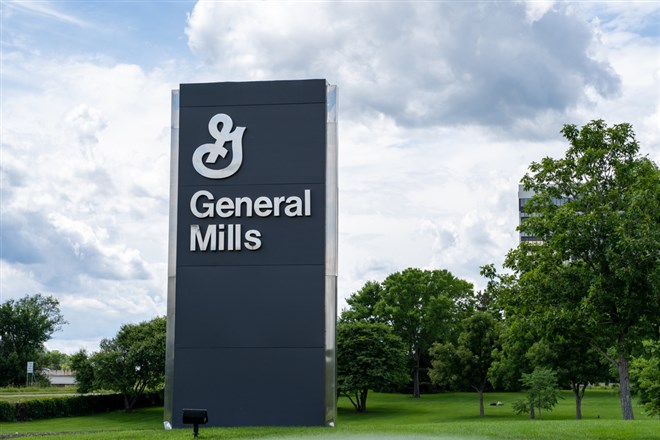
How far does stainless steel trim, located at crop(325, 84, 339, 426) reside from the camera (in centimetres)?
1808

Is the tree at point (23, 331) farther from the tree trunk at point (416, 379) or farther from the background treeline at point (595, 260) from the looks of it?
the background treeline at point (595, 260)

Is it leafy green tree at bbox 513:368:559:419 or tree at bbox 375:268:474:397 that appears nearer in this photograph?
leafy green tree at bbox 513:368:559:419

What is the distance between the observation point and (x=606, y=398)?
Answer: 55938mm

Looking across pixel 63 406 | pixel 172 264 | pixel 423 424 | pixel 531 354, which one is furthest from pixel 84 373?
pixel 172 264

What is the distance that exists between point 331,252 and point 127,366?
120 ft

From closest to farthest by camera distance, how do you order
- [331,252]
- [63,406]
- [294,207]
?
1. [331,252]
2. [294,207]
3. [63,406]

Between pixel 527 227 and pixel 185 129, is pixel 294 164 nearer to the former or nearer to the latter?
pixel 185 129

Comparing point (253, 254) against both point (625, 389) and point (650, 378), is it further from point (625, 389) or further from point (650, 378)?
point (650, 378)

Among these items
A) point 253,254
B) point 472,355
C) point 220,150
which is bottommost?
point 472,355

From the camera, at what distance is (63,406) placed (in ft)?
155

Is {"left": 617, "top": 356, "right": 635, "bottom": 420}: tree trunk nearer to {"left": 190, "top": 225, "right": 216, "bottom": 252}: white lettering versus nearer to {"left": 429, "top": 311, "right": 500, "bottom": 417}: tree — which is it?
{"left": 190, "top": 225, "right": 216, "bottom": 252}: white lettering

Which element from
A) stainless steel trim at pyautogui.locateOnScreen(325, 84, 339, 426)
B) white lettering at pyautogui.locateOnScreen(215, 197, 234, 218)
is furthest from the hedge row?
stainless steel trim at pyautogui.locateOnScreen(325, 84, 339, 426)

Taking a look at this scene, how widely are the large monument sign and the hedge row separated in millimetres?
28889

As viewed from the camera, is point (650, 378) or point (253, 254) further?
point (650, 378)
